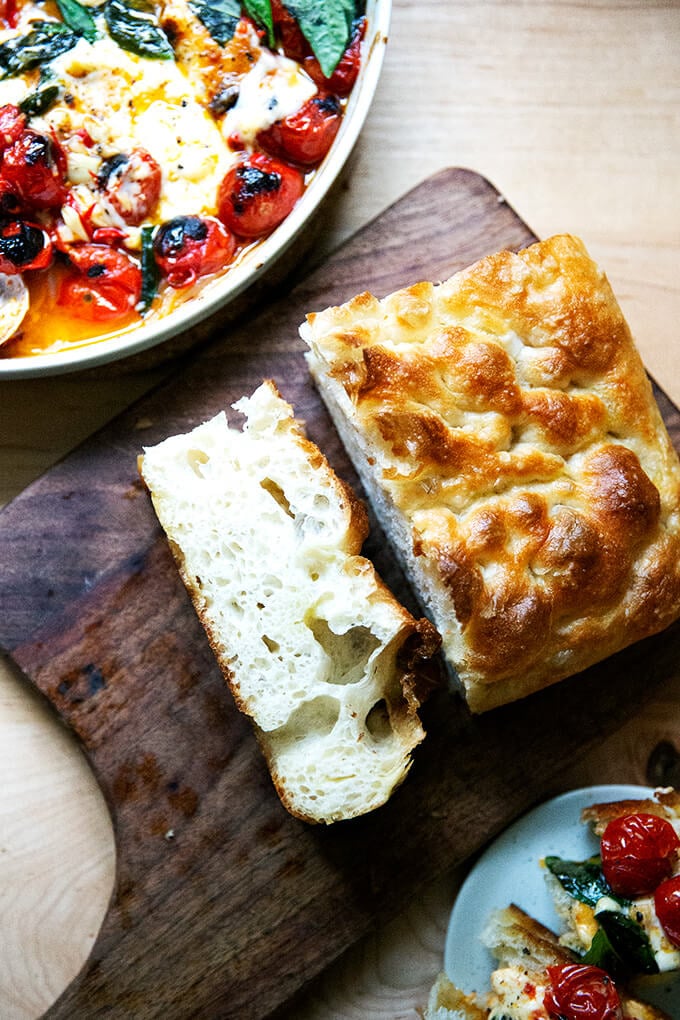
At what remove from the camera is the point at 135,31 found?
10.0ft

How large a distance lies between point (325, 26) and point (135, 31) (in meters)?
0.61

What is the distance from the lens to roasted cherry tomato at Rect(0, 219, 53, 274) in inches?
114

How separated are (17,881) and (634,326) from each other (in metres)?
2.79

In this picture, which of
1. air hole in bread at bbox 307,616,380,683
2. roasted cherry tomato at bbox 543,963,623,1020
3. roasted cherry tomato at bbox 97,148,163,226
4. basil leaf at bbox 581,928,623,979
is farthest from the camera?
roasted cherry tomato at bbox 97,148,163,226

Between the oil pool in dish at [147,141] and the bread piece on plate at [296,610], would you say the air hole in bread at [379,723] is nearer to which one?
the bread piece on plate at [296,610]

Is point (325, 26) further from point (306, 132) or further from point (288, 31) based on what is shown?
point (306, 132)

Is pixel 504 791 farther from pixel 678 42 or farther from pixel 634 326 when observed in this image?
pixel 678 42

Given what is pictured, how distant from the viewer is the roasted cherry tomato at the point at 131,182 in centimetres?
297

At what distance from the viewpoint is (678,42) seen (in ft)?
11.5

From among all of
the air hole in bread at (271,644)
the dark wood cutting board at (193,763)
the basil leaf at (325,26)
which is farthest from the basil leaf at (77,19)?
the air hole in bread at (271,644)

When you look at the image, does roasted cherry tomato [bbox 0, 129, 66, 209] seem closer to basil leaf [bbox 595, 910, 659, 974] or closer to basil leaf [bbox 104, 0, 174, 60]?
basil leaf [bbox 104, 0, 174, 60]

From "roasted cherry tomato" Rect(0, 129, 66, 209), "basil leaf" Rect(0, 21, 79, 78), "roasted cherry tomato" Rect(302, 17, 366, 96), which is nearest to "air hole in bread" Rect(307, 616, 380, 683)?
"roasted cherry tomato" Rect(0, 129, 66, 209)

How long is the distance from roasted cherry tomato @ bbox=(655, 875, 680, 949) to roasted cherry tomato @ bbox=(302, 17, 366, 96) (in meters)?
2.63

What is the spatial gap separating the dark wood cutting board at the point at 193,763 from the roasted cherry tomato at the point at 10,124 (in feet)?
2.83
